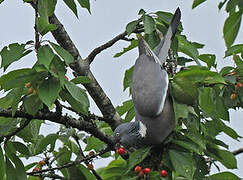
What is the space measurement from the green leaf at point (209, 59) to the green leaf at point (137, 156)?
0.63 meters

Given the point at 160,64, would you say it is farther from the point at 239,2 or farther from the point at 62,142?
the point at 62,142

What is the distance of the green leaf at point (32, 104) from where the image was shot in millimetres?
2064

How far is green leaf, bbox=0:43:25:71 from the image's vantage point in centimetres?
199

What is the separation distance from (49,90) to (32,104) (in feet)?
0.49

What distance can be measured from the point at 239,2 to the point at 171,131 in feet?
2.38

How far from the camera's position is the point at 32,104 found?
207 cm

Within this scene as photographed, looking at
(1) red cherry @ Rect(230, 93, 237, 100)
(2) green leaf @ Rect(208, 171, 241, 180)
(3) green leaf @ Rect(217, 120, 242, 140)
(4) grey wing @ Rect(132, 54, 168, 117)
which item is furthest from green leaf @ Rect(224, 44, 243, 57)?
(2) green leaf @ Rect(208, 171, 241, 180)

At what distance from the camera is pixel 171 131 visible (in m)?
2.31

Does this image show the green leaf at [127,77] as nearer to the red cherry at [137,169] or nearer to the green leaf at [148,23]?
the green leaf at [148,23]

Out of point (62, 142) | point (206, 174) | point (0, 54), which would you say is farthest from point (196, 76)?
point (62, 142)

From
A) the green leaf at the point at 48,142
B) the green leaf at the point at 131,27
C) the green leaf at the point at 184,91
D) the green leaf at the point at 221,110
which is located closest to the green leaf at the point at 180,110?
the green leaf at the point at 184,91

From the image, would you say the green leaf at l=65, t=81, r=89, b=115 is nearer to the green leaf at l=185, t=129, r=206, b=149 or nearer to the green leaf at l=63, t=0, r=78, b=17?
the green leaf at l=63, t=0, r=78, b=17

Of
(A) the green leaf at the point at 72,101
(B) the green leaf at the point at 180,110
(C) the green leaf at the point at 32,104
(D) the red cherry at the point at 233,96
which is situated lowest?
(D) the red cherry at the point at 233,96

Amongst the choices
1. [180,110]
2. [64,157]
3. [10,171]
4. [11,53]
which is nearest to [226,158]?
[180,110]
